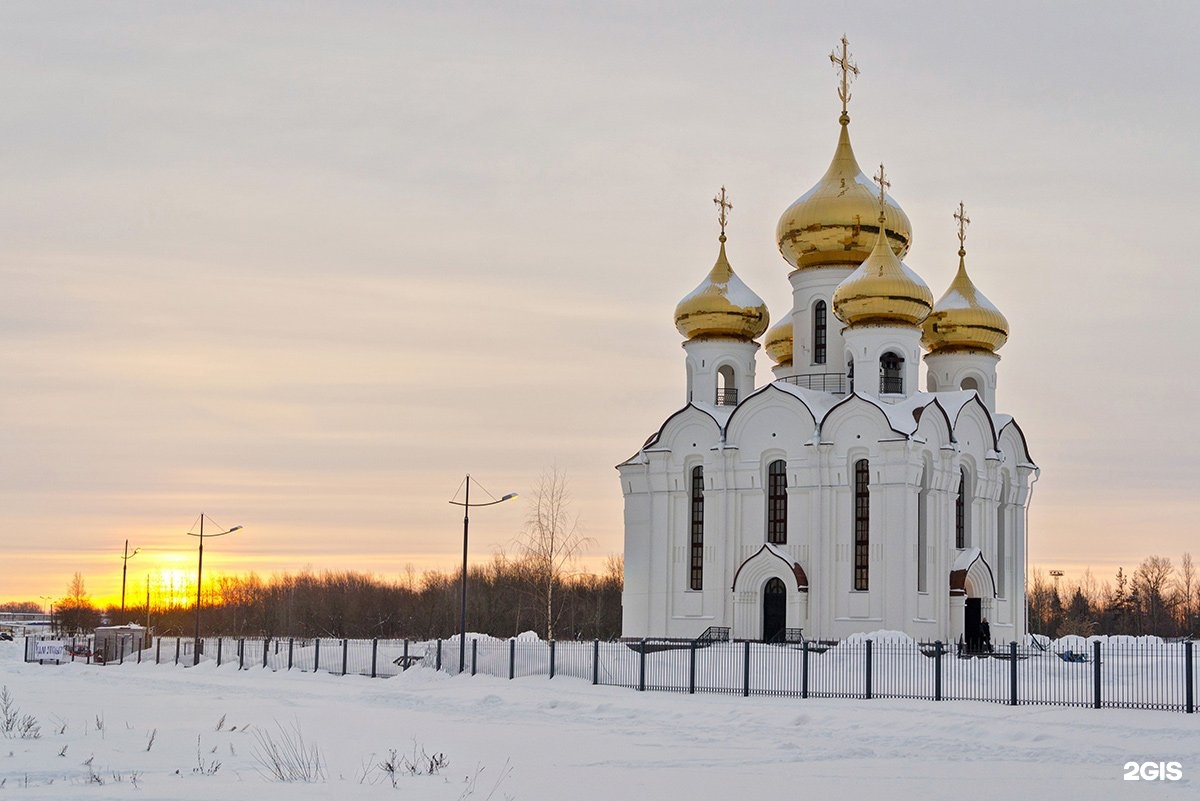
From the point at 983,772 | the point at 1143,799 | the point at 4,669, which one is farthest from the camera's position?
the point at 4,669

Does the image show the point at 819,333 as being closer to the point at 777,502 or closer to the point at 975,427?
the point at 975,427

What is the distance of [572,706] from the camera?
2383 cm

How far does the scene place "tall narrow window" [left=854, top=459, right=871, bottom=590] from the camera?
122ft

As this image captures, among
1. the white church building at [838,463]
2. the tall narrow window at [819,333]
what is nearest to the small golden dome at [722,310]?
the white church building at [838,463]

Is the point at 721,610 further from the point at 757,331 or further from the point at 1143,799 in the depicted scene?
the point at 1143,799

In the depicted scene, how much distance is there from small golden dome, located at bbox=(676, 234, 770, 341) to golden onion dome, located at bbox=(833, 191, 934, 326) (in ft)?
14.1

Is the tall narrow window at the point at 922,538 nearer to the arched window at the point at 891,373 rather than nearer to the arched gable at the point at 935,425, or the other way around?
the arched gable at the point at 935,425

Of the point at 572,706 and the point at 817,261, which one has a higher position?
the point at 817,261

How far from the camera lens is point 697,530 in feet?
133

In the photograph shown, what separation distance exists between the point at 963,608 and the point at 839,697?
1378cm

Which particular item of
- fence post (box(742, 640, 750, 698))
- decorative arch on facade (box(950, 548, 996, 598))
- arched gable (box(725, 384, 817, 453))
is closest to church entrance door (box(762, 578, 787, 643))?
arched gable (box(725, 384, 817, 453))

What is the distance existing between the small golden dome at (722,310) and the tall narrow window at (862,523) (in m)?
6.92

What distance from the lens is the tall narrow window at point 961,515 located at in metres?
39.6

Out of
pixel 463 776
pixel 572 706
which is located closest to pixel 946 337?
pixel 572 706
